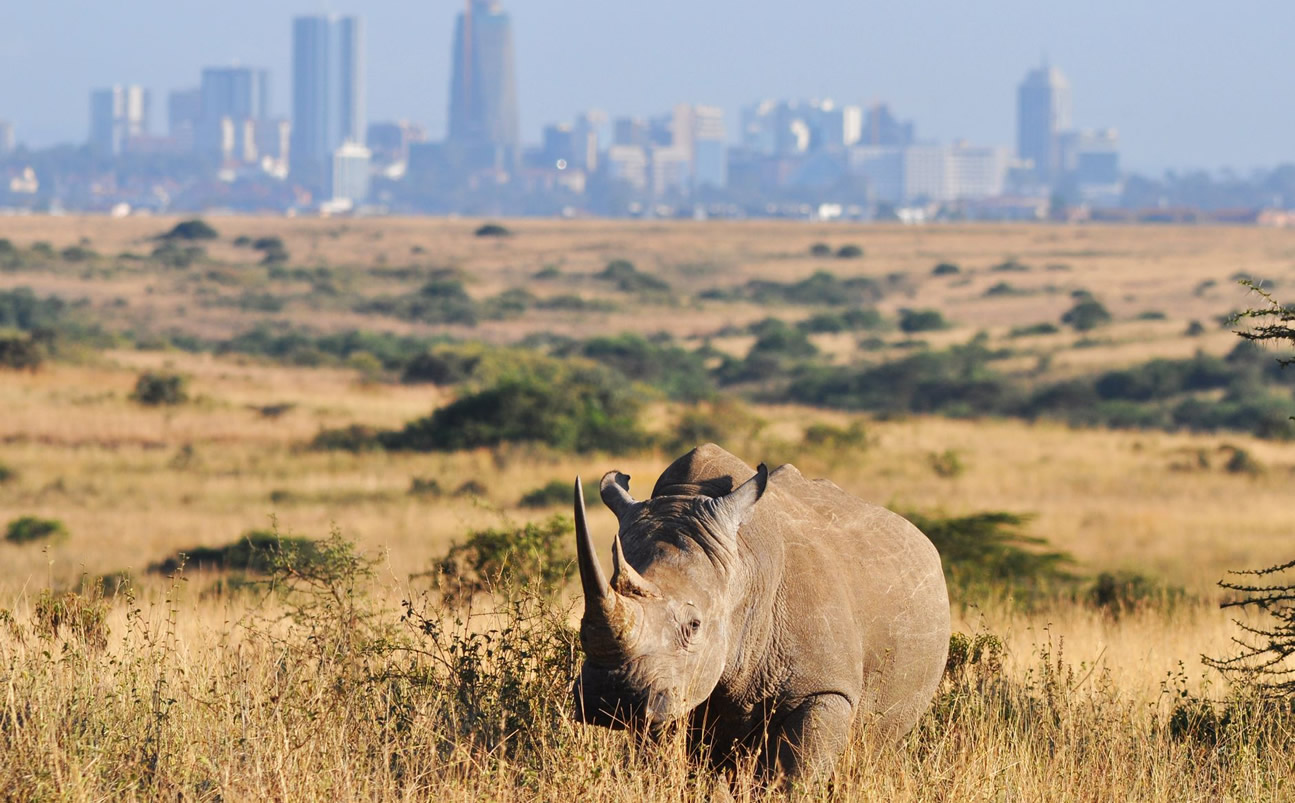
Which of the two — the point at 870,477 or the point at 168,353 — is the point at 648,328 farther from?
the point at 870,477

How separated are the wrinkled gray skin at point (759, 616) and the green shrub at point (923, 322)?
58724 mm

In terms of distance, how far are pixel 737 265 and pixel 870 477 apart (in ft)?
237

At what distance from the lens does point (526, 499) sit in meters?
23.0

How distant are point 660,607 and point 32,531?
52.1ft

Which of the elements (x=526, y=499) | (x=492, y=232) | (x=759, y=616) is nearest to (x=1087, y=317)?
(x=526, y=499)

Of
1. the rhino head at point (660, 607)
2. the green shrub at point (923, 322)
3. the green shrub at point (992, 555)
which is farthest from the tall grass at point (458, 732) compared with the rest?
the green shrub at point (923, 322)

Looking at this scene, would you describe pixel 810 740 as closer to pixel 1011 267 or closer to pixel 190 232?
pixel 1011 267

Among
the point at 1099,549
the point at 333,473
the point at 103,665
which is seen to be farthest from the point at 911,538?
the point at 333,473

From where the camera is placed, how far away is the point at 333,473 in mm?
25344

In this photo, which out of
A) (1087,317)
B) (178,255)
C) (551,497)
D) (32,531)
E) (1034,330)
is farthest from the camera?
(178,255)

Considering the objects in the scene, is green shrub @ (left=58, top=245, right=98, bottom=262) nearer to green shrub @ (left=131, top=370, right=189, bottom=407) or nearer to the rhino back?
green shrub @ (left=131, top=370, right=189, bottom=407)

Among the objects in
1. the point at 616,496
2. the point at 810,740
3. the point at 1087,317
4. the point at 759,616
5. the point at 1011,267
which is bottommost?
the point at 1087,317

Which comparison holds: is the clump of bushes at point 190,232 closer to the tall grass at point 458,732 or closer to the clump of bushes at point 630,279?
the clump of bushes at point 630,279

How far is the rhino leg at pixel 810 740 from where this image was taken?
18.7 feet
